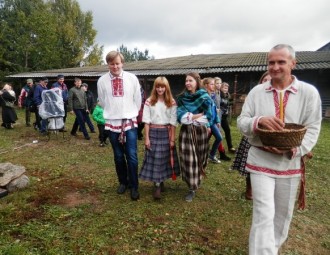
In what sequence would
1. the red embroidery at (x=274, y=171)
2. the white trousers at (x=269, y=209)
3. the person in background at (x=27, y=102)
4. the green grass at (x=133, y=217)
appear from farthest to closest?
the person in background at (x=27, y=102) → the green grass at (x=133, y=217) → the red embroidery at (x=274, y=171) → the white trousers at (x=269, y=209)

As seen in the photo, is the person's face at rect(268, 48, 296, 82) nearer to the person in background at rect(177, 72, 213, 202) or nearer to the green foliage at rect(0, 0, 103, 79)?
the person in background at rect(177, 72, 213, 202)

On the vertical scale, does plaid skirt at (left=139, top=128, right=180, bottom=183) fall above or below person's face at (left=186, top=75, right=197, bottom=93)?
below

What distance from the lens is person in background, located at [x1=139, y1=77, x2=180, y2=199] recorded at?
421cm

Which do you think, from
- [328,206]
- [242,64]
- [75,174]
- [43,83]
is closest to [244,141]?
[328,206]

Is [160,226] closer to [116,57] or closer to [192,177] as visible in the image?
[192,177]

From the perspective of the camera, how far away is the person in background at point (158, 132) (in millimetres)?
4211

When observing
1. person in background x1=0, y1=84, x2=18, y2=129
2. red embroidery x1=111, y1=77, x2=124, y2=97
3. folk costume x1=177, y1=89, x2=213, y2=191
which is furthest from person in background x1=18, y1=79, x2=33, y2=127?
folk costume x1=177, y1=89, x2=213, y2=191

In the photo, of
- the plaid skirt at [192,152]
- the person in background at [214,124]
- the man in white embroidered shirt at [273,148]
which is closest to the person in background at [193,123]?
the plaid skirt at [192,152]

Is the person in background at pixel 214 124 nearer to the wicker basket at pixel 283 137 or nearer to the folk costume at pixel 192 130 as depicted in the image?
the folk costume at pixel 192 130

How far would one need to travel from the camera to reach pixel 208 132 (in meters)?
4.41

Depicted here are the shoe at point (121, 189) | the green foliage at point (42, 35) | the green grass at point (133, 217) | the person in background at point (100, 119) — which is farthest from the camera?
the green foliage at point (42, 35)

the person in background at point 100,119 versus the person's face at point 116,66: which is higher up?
the person's face at point 116,66

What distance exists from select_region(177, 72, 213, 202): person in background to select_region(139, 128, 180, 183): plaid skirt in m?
0.24

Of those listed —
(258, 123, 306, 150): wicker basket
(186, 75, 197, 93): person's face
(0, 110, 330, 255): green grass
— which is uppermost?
(186, 75, 197, 93): person's face
